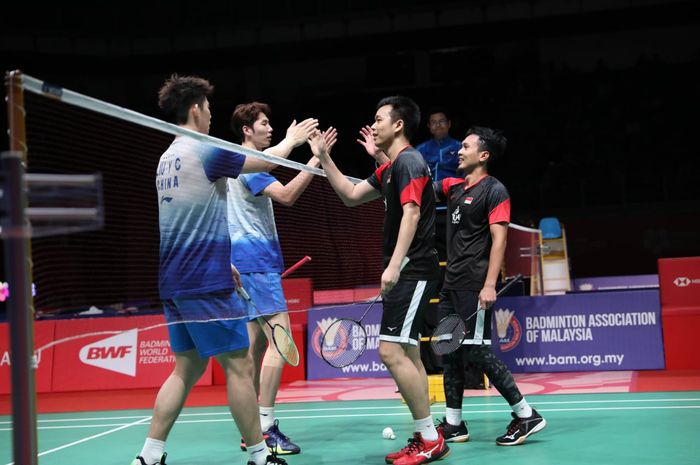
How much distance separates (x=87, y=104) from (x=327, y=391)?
5.66 meters

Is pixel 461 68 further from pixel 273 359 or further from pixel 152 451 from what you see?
pixel 152 451

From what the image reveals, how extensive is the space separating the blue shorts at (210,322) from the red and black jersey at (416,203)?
111 cm

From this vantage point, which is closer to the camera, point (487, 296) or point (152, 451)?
point (152, 451)

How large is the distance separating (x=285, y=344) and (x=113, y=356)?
17.7ft

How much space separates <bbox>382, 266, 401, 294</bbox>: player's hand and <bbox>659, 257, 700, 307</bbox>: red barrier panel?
17.0ft

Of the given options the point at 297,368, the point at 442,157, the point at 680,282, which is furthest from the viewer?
the point at 297,368

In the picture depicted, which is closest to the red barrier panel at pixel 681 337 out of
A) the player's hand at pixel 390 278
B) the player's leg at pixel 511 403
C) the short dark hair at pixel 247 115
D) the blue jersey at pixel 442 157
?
the blue jersey at pixel 442 157

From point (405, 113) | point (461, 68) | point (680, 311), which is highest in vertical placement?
point (461, 68)

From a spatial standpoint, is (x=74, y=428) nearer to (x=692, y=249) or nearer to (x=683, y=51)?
(x=692, y=249)

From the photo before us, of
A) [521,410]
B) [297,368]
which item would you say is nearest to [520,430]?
[521,410]

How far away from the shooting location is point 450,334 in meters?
5.20

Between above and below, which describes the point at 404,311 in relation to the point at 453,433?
above

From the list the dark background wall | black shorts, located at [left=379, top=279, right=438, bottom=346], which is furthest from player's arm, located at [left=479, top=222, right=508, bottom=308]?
the dark background wall

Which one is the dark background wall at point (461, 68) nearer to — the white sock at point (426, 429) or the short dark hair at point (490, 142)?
the short dark hair at point (490, 142)
